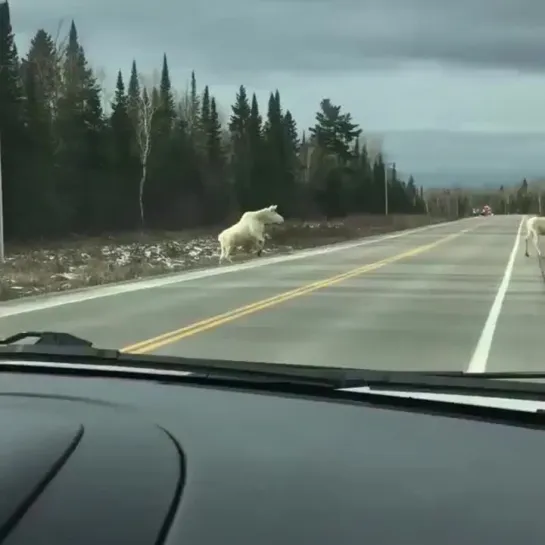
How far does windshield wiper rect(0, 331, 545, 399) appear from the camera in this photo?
3.61 metres

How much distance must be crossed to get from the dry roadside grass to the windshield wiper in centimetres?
1612

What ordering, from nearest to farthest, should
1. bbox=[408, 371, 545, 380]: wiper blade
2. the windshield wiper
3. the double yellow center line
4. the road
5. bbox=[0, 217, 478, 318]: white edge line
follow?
the windshield wiper → bbox=[408, 371, 545, 380]: wiper blade → the road → the double yellow center line → bbox=[0, 217, 478, 318]: white edge line

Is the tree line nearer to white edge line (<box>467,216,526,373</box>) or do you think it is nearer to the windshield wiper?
white edge line (<box>467,216,526,373</box>)

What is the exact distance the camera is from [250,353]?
11391 mm

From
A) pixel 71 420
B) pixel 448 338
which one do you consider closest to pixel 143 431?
pixel 71 420

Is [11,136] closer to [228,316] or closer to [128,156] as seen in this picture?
[128,156]

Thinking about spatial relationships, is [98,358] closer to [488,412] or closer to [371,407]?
[371,407]

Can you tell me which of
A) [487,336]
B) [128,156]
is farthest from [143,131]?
[487,336]

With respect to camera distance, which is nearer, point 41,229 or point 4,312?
point 4,312

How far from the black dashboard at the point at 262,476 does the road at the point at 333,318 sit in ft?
24.0

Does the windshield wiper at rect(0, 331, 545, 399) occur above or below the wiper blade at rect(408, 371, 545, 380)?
above

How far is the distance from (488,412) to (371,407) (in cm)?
35

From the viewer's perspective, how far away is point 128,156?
243 ft

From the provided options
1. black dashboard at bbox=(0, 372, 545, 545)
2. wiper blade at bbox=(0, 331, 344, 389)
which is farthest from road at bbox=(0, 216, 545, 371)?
black dashboard at bbox=(0, 372, 545, 545)
